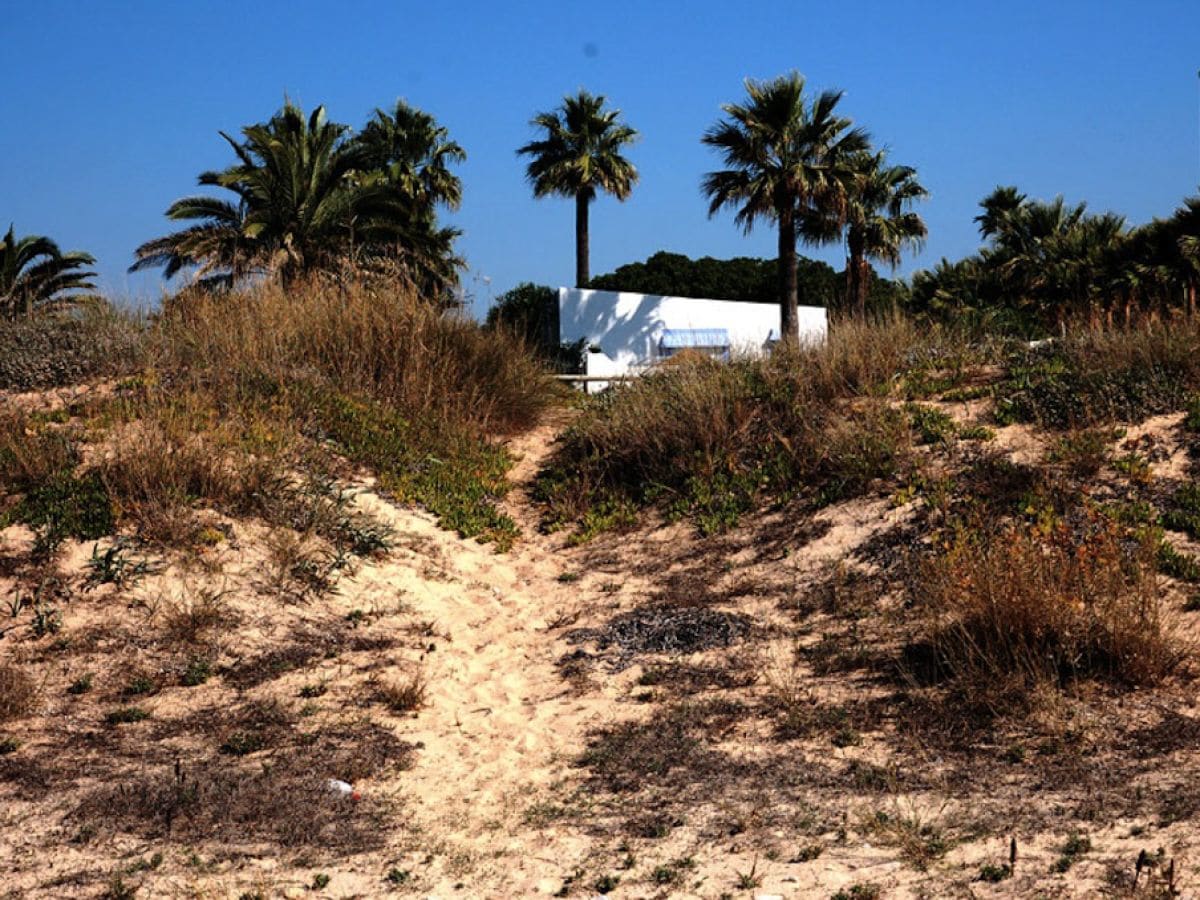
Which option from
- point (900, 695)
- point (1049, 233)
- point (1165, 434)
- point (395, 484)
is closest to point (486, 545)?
point (395, 484)

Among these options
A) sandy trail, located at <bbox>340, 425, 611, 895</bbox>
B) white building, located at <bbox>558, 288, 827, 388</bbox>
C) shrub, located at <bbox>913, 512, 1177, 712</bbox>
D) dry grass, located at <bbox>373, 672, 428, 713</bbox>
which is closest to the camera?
sandy trail, located at <bbox>340, 425, 611, 895</bbox>

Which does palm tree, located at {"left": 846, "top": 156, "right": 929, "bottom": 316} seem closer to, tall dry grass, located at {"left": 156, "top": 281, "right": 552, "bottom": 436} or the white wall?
the white wall

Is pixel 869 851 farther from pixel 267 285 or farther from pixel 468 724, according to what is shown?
pixel 267 285

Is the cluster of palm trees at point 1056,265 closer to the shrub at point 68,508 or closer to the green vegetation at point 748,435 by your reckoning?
the green vegetation at point 748,435

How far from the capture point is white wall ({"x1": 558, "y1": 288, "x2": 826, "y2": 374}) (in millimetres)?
39312

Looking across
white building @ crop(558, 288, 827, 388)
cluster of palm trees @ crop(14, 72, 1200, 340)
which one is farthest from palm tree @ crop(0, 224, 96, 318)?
white building @ crop(558, 288, 827, 388)

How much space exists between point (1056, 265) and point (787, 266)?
8732 mm

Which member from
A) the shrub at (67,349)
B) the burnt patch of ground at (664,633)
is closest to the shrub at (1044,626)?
the burnt patch of ground at (664,633)

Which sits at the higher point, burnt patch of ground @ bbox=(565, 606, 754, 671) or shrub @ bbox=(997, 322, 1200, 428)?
shrub @ bbox=(997, 322, 1200, 428)

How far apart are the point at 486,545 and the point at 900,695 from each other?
5.45 metres

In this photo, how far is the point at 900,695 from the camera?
23.8ft

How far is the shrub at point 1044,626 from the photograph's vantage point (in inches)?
271

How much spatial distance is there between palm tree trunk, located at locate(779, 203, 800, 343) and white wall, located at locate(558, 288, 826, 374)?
3701 millimetres

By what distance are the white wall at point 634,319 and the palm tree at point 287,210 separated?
1081cm
